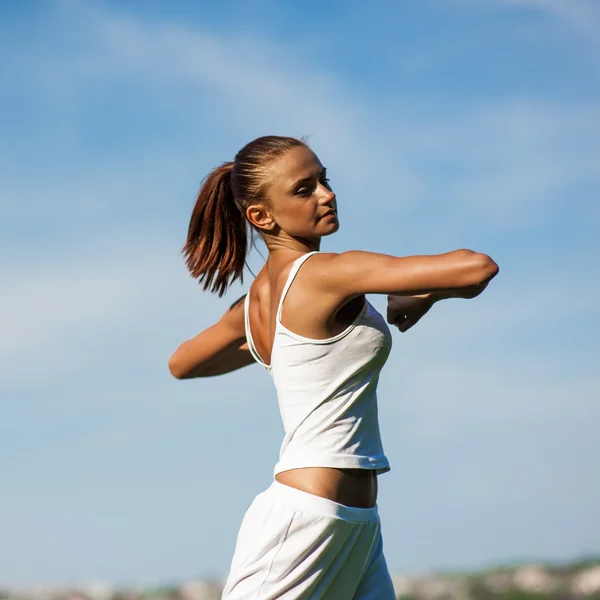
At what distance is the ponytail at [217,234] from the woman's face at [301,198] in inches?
10.9

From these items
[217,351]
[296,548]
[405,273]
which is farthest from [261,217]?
[296,548]

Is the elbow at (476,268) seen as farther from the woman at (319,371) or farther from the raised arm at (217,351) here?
the raised arm at (217,351)

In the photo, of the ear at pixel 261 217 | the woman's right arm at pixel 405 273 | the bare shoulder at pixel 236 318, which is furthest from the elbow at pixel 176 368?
the woman's right arm at pixel 405 273

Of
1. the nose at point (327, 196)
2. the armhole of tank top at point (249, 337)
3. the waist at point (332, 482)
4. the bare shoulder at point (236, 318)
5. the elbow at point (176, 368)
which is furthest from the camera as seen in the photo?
the elbow at point (176, 368)

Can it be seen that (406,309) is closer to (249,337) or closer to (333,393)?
(333,393)

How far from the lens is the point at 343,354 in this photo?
2504mm

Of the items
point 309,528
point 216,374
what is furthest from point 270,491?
point 216,374

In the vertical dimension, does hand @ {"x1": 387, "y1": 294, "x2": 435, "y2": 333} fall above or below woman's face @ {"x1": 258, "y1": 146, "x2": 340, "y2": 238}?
below

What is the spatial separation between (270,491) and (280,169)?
0.86 metres

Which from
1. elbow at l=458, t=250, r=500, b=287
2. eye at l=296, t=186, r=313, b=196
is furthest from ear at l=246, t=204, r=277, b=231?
elbow at l=458, t=250, r=500, b=287

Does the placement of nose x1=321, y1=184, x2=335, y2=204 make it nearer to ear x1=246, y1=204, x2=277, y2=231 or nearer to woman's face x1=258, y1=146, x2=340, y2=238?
woman's face x1=258, y1=146, x2=340, y2=238

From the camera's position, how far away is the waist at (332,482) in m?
2.47

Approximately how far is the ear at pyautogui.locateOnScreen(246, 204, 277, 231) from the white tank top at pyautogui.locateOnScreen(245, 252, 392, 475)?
0.21 metres

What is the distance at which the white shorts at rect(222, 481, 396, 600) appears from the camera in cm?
243
